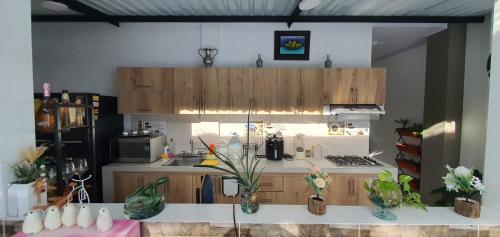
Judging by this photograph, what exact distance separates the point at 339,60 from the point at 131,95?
261cm

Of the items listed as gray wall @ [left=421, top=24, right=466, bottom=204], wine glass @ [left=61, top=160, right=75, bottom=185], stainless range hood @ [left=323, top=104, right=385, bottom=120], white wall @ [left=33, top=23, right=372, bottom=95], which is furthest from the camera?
white wall @ [left=33, top=23, right=372, bottom=95]

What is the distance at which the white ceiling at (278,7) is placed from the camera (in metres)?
2.41

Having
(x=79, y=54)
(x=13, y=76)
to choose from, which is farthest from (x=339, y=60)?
(x=79, y=54)

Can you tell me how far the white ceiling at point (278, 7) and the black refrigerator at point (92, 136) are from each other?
1.07 meters

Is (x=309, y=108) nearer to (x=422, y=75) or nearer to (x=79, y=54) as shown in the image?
(x=422, y=75)

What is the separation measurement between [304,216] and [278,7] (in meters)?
2.23

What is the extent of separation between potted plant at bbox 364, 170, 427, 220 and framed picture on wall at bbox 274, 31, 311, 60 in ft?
6.90

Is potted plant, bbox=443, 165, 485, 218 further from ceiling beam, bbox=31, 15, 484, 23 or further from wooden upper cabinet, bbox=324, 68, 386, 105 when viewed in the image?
ceiling beam, bbox=31, 15, 484, 23

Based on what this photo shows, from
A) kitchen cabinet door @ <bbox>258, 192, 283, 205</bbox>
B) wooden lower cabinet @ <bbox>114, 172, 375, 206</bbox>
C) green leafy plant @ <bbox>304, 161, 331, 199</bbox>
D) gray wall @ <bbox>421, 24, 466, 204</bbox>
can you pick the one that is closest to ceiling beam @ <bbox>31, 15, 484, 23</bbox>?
gray wall @ <bbox>421, 24, 466, 204</bbox>

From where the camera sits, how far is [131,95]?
2668mm

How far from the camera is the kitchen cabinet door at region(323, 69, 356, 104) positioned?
→ 104 inches

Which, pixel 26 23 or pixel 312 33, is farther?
pixel 312 33

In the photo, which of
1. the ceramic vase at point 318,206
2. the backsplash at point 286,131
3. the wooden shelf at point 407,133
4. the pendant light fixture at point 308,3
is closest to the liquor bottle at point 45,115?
the backsplash at point 286,131

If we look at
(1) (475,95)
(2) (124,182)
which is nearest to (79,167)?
(2) (124,182)
